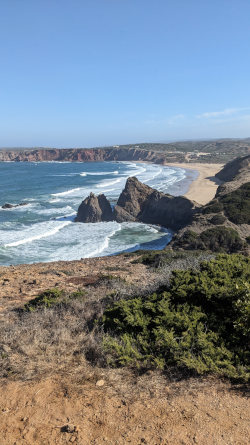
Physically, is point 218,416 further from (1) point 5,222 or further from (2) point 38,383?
(1) point 5,222

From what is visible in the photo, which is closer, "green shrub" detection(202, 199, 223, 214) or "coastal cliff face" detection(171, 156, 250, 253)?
"coastal cliff face" detection(171, 156, 250, 253)

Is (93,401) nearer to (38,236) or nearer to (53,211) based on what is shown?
(38,236)

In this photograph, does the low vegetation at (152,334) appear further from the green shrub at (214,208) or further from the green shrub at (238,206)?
the green shrub at (214,208)

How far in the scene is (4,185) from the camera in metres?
59.7

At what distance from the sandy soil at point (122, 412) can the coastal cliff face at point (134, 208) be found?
2558 centimetres

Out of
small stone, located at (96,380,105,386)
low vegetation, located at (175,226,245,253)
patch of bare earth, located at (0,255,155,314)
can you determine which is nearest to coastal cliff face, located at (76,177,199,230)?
low vegetation, located at (175,226,245,253)

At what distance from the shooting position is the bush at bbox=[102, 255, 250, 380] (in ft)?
15.3

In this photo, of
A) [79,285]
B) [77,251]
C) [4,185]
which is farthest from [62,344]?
[4,185]

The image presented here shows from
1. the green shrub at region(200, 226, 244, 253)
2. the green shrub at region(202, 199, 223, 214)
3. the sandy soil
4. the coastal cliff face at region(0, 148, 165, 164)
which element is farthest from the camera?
the coastal cliff face at region(0, 148, 165, 164)

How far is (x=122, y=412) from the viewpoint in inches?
150

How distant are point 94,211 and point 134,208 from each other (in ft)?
14.0

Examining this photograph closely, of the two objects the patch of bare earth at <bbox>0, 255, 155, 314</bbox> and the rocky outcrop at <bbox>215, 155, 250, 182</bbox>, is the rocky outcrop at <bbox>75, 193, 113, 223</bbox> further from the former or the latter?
the rocky outcrop at <bbox>215, 155, 250, 182</bbox>

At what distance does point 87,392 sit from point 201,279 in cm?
314

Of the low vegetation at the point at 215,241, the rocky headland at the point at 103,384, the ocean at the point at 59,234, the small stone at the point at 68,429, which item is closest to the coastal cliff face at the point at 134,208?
the ocean at the point at 59,234
